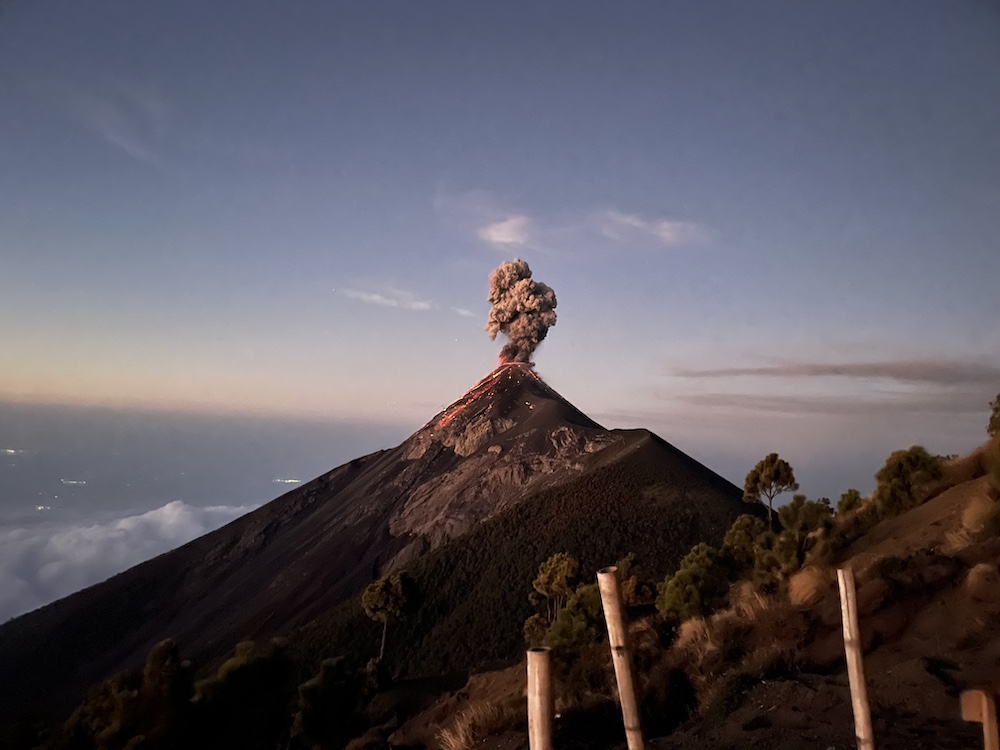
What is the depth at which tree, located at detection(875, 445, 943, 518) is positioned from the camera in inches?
744

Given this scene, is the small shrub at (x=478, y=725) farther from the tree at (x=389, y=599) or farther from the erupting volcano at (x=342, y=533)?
the erupting volcano at (x=342, y=533)

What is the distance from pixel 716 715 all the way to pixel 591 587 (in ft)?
56.4

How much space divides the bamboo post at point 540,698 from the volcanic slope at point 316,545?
42.2 metres

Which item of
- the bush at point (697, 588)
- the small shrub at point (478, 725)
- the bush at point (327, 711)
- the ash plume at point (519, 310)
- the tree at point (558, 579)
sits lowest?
the bush at point (327, 711)

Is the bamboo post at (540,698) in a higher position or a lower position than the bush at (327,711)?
higher

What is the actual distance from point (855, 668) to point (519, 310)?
321ft

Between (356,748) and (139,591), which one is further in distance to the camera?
(139,591)

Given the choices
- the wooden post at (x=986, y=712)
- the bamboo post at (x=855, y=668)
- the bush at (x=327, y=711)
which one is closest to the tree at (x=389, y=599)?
the bush at (x=327, y=711)

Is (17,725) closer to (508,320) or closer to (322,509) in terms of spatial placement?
(322,509)

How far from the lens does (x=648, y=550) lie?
4438cm

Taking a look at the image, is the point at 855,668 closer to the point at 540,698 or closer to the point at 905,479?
the point at 540,698

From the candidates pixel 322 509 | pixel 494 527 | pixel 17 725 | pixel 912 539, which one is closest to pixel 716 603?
pixel 912 539

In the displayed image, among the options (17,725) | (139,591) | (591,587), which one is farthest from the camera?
(139,591)

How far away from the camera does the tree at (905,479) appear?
1891cm
